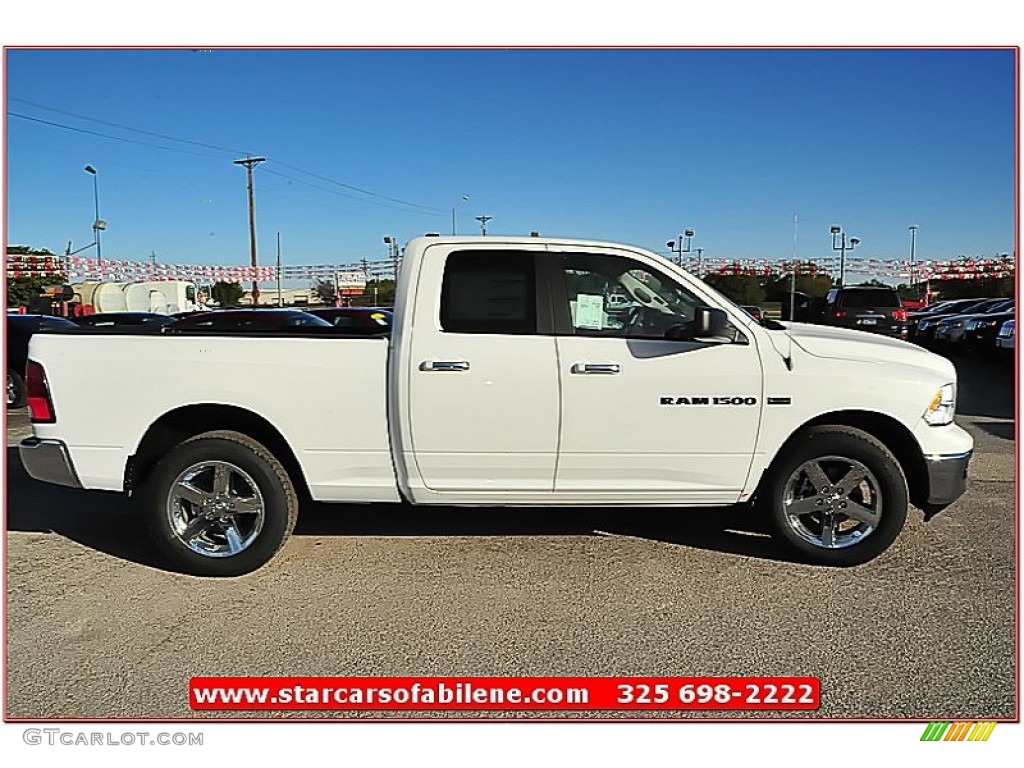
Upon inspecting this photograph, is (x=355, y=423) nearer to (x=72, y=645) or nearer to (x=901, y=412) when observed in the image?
(x=72, y=645)

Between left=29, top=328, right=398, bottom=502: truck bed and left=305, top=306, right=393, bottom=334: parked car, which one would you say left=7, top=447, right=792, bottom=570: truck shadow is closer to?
left=29, top=328, right=398, bottom=502: truck bed

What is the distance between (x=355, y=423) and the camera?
15.0 feet

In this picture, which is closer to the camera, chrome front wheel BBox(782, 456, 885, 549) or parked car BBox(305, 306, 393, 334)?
chrome front wheel BBox(782, 456, 885, 549)

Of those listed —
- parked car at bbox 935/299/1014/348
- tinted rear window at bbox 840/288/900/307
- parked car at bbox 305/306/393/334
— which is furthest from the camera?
tinted rear window at bbox 840/288/900/307

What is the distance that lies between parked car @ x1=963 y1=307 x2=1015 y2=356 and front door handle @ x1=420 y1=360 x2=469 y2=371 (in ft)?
44.8

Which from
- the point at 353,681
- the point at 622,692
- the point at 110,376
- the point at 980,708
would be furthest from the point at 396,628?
the point at 980,708

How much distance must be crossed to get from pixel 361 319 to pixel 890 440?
636cm

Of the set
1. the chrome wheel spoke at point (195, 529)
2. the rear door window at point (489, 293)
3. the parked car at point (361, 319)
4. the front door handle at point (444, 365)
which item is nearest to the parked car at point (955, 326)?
the parked car at point (361, 319)

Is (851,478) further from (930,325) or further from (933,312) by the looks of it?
(933,312)

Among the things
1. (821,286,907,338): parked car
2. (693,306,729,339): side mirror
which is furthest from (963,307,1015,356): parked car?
(693,306,729,339): side mirror

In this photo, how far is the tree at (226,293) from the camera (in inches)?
1208

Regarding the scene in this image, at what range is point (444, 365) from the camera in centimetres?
446

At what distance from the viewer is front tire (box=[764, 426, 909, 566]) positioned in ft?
15.0

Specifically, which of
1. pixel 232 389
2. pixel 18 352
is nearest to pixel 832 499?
pixel 232 389
